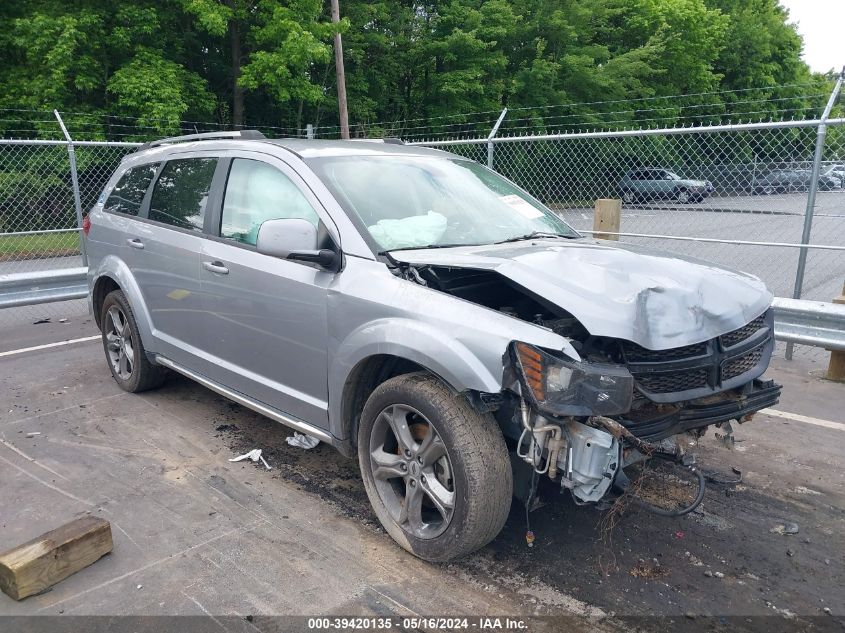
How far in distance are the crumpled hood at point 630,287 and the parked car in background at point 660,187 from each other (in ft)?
24.0

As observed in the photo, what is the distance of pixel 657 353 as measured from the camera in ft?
9.64

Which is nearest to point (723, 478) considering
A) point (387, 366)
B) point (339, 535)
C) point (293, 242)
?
point (387, 366)

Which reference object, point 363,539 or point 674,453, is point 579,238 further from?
point 363,539

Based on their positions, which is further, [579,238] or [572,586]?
[579,238]

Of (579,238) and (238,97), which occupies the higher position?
(238,97)

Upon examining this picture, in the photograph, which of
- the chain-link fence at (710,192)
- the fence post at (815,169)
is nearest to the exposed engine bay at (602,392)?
the fence post at (815,169)

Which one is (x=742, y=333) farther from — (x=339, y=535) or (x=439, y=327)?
(x=339, y=535)

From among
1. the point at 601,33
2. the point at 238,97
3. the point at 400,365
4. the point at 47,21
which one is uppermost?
the point at 601,33

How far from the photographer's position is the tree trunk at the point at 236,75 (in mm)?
21656

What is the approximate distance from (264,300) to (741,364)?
2.52 metres

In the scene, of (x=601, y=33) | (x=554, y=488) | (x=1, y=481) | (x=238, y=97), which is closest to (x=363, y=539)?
(x=554, y=488)

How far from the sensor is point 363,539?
3.40 meters

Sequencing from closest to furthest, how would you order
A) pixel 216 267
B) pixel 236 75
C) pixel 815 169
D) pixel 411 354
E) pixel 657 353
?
pixel 657 353 → pixel 411 354 → pixel 216 267 → pixel 815 169 → pixel 236 75

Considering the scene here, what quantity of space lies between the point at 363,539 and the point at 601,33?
31.7 meters
